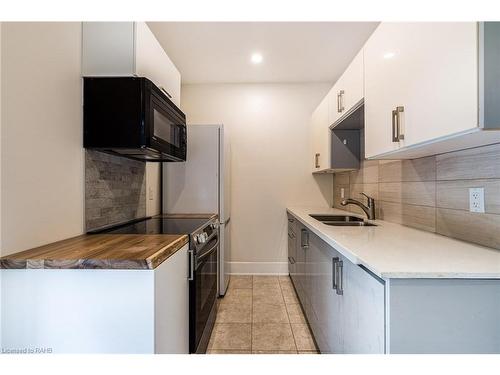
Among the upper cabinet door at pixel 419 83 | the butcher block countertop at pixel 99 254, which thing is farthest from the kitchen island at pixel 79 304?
the upper cabinet door at pixel 419 83

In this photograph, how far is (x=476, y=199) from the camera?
1.20 m

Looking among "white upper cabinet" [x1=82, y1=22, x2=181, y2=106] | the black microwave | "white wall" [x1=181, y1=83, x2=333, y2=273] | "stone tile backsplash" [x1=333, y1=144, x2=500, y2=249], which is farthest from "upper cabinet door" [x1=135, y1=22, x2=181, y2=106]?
"stone tile backsplash" [x1=333, y1=144, x2=500, y2=249]

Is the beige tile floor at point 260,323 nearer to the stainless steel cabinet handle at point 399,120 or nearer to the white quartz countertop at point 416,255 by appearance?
the white quartz countertop at point 416,255

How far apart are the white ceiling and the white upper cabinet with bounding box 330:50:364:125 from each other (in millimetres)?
529

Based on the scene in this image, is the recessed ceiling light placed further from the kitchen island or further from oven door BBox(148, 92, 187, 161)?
the kitchen island

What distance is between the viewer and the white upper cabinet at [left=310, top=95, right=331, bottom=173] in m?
2.56

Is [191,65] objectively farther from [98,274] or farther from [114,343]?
[114,343]

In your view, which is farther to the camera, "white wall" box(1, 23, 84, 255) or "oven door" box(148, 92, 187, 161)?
"oven door" box(148, 92, 187, 161)

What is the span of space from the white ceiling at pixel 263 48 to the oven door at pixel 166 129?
89 cm

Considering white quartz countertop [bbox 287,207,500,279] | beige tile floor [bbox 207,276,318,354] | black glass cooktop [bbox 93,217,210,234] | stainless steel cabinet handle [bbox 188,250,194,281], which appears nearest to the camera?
white quartz countertop [bbox 287,207,500,279]

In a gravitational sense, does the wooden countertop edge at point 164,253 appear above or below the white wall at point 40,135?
below

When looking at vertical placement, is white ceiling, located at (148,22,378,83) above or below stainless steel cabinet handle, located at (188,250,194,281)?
above

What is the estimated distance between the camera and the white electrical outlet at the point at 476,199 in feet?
3.84
